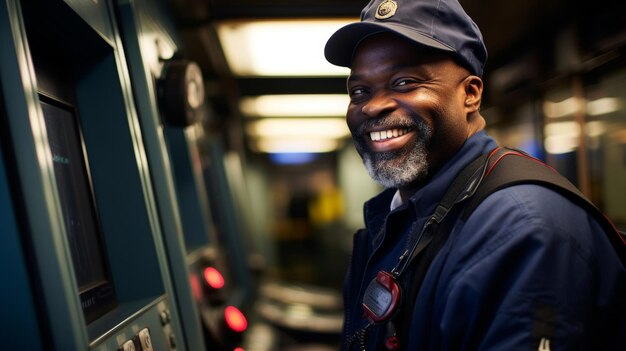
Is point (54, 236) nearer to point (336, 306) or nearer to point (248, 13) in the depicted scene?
Result: point (248, 13)

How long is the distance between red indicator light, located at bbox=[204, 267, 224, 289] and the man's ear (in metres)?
1.54

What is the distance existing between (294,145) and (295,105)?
3.97m

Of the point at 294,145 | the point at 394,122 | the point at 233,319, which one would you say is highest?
the point at 294,145

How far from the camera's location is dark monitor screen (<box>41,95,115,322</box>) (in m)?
1.32

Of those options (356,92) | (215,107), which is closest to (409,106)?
(356,92)

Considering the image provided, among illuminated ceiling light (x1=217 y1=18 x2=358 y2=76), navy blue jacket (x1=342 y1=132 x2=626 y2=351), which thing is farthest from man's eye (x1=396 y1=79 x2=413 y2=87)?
illuminated ceiling light (x1=217 y1=18 x2=358 y2=76)

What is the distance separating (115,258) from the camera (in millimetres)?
1542

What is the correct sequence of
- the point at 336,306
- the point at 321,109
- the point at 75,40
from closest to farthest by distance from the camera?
the point at 75,40, the point at 321,109, the point at 336,306

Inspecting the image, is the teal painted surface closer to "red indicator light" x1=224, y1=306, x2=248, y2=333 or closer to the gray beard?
the gray beard

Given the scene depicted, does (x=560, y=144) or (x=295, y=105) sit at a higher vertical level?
(x=295, y=105)

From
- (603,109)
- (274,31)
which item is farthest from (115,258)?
(603,109)

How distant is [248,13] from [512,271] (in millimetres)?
2110

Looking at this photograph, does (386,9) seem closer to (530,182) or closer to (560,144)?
(530,182)

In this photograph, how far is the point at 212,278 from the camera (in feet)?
7.87
